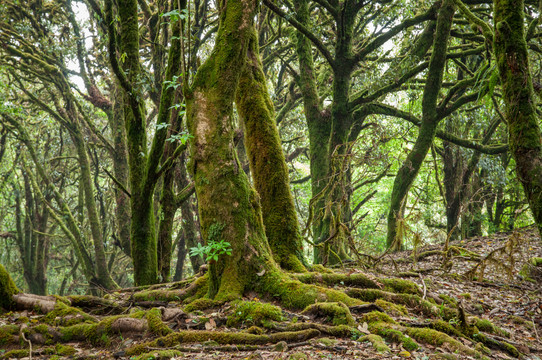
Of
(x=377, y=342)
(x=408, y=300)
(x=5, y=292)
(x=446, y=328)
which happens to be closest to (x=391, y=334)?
(x=377, y=342)

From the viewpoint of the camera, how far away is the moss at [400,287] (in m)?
5.56

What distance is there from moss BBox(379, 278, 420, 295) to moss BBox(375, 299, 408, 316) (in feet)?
2.57

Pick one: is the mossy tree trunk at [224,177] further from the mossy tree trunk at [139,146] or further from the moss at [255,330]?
the mossy tree trunk at [139,146]

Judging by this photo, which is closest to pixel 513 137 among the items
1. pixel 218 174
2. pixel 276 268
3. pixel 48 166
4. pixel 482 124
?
pixel 276 268

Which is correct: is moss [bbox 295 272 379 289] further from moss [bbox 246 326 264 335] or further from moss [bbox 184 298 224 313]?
moss [bbox 246 326 264 335]

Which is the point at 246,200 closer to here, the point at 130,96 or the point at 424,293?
the point at 424,293

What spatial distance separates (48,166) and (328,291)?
15.3m

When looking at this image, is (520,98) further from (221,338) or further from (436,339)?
(221,338)

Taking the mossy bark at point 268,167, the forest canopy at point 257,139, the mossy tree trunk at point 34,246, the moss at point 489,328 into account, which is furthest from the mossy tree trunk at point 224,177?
the mossy tree trunk at point 34,246

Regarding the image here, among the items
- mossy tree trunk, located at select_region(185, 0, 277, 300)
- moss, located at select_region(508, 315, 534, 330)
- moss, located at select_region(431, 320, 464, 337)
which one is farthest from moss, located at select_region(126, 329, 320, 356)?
moss, located at select_region(508, 315, 534, 330)

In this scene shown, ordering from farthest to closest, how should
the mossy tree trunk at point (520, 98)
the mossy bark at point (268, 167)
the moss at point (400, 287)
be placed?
the mossy bark at point (268, 167) < the moss at point (400, 287) < the mossy tree trunk at point (520, 98)

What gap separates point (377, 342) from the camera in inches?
135

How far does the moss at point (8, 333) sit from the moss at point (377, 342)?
3.46 m

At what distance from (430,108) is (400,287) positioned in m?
6.70
